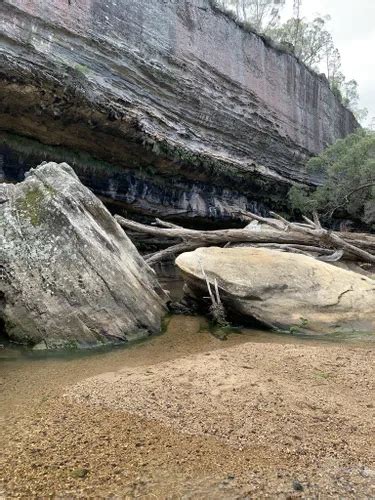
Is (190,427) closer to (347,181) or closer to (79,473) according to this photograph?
(79,473)

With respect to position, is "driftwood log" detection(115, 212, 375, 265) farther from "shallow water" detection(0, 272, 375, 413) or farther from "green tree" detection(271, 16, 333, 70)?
"green tree" detection(271, 16, 333, 70)

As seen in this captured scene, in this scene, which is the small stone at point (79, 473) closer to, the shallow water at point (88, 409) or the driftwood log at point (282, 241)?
the shallow water at point (88, 409)

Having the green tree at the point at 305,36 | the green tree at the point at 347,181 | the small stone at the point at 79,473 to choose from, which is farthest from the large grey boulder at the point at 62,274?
the green tree at the point at 305,36

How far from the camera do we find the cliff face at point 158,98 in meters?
10.8

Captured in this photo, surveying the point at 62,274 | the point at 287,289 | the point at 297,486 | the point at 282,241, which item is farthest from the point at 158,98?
the point at 297,486

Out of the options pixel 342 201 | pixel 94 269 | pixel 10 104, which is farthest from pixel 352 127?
pixel 94 269

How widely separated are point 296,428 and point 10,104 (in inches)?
421

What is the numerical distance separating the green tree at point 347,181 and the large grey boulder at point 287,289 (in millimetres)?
11099

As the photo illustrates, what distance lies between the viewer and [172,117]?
1495 centimetres

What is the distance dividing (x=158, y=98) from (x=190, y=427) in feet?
43.5

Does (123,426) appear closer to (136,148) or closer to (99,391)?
(99,391)

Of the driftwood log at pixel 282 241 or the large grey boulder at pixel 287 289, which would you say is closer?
the large grey boulder at pixel 287 289

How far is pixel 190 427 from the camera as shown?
107 inches

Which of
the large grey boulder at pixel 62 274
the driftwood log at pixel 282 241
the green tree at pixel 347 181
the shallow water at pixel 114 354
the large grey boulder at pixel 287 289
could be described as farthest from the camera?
the green tree at pixel 347 181
